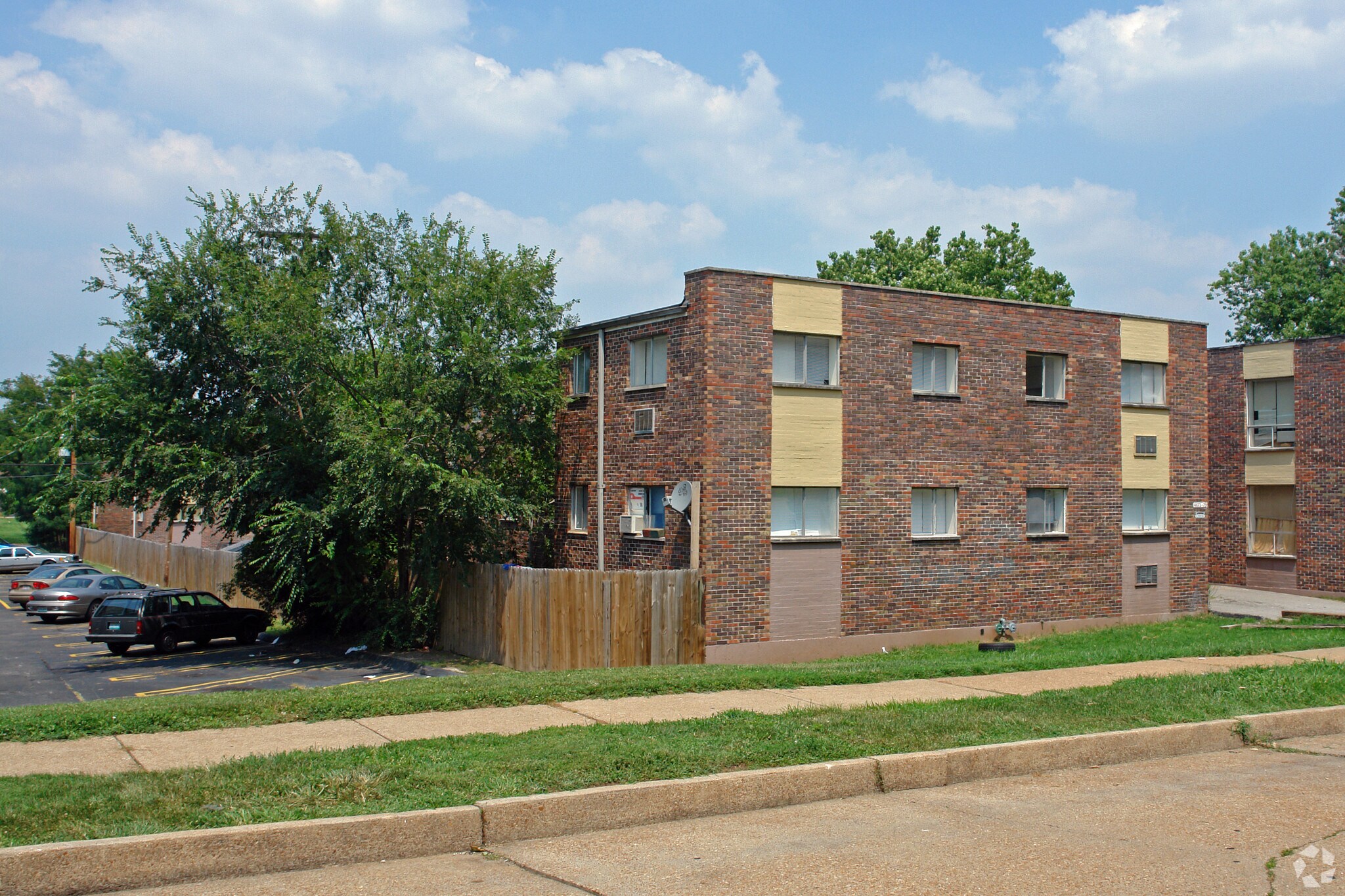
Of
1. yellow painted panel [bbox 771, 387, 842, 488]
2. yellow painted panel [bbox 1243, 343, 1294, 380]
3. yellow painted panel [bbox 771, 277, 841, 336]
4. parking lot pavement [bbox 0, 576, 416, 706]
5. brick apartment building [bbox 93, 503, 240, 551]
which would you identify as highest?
yellow painted panel [bbox 1243, 343, 1294, 380]

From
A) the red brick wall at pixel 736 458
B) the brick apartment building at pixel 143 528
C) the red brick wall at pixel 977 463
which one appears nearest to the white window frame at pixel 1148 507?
the red brick wall at pixel 977 463

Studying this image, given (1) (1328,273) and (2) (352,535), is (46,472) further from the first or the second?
(1) (1328,273)

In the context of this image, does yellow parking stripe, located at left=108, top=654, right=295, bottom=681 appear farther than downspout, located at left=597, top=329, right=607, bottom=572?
No

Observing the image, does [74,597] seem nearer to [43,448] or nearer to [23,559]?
[43,448]

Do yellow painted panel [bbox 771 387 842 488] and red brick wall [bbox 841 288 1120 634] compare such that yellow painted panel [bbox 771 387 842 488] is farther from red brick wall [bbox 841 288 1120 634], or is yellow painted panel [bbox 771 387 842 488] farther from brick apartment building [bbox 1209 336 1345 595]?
brick apartment building [bbox 1209 336 1345 595]

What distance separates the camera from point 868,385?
22.7m

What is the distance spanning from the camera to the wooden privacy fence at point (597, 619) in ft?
65.3

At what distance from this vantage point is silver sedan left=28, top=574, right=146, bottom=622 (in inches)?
1314

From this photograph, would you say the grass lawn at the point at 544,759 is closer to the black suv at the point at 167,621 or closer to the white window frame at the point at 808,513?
the white window frame at the point at 808,513

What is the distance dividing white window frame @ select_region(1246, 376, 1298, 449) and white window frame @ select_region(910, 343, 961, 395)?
561 inches

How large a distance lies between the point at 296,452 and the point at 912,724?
16062 mm

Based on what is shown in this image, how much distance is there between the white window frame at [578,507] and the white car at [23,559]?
122 feet

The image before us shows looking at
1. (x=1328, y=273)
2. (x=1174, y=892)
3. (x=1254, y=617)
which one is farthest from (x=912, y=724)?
(x=1328, y=273)

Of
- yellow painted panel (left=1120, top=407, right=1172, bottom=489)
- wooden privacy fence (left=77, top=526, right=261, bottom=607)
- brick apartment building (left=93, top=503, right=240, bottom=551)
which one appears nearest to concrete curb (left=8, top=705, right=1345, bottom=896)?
yellow painted panel (left=1120, top=407, right=1172, bottom=489)
